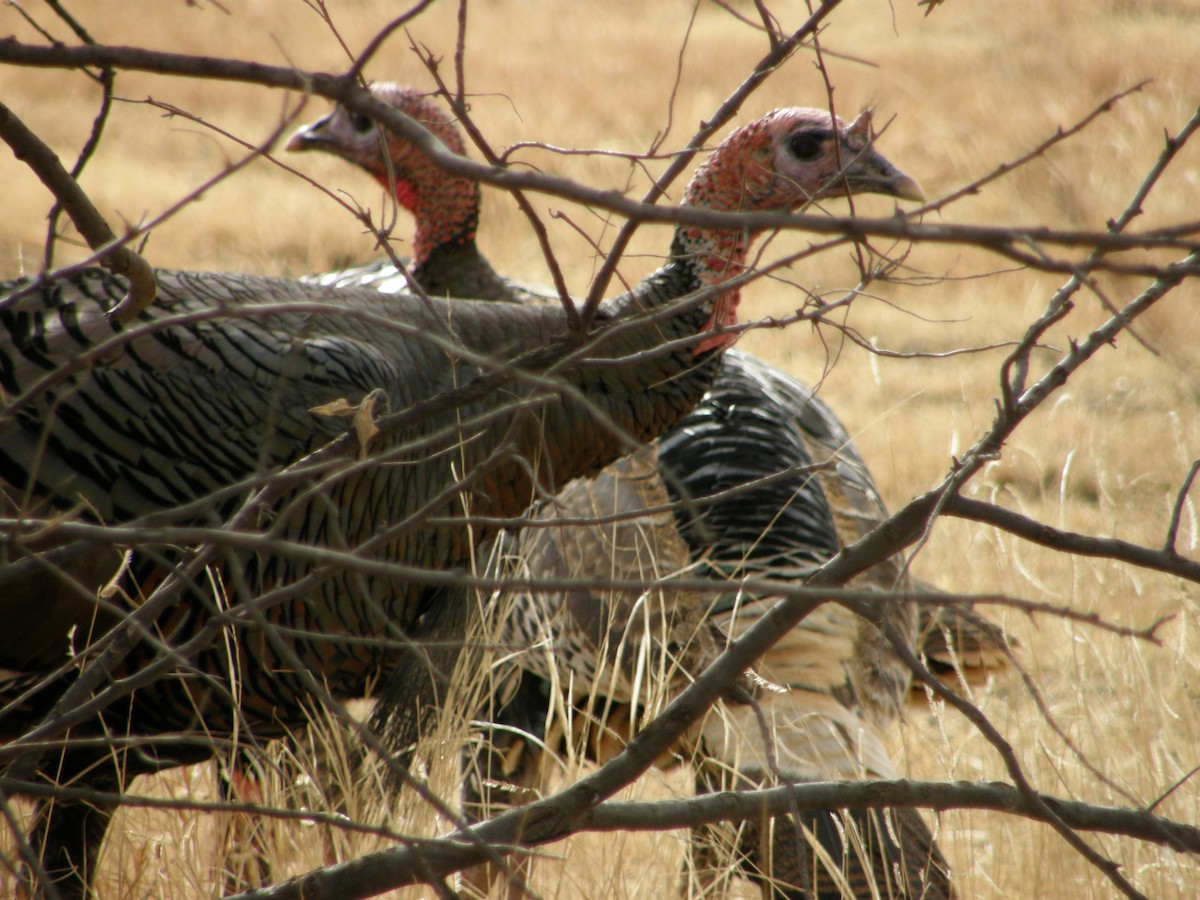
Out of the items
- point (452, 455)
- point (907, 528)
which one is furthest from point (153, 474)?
point (907, 528)

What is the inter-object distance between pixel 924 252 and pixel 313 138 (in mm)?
5336

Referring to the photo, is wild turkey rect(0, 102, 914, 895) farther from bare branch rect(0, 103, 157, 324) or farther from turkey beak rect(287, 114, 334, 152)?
turkey beak rect(287, 114, 334, 152)

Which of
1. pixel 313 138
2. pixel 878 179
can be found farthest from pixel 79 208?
pixel 313 138

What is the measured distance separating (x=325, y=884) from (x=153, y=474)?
0.91m

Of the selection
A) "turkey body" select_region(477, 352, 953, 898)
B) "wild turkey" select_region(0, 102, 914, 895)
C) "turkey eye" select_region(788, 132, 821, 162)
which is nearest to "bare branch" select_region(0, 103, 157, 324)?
"wild turkey" select_region(0, 102, 914, 895)

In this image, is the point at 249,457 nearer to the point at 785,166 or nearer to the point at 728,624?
the point at 728,624

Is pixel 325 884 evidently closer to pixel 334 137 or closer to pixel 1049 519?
pixel 334 137

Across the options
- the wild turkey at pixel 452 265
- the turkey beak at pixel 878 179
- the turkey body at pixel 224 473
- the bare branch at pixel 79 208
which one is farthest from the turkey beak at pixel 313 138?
the bare branch at pixel 79 208

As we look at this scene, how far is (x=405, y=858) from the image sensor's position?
1.18 metres

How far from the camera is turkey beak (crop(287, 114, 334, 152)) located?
394 centimetres

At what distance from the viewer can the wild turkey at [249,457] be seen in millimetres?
1883

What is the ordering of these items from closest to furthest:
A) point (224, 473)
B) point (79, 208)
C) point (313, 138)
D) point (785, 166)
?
point (79, 208), point (224, 473), point (785, 166), point (313, 138)

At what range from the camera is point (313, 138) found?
3.99 m

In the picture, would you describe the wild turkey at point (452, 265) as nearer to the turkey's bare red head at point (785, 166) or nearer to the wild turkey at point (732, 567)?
the wild turkey at point (732, 567)
